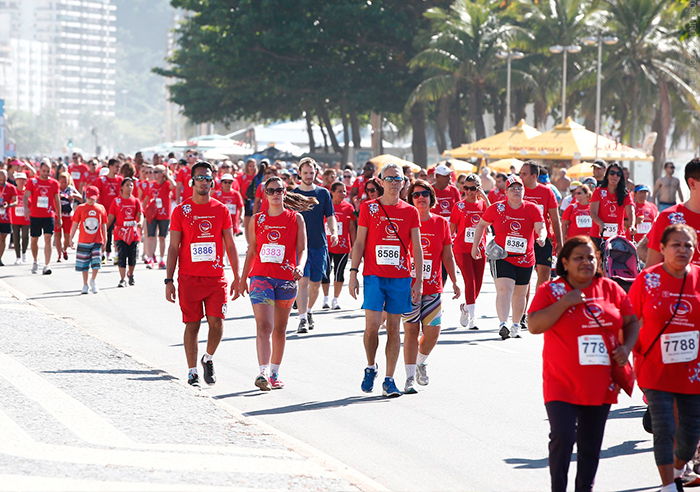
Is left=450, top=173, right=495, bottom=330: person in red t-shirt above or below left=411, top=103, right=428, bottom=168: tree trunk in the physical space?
below

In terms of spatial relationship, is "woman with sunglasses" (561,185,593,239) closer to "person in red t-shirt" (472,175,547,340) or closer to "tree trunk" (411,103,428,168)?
"person in red t-shirt" (472,175,547,340)

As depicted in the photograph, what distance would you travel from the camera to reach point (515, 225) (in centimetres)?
1205

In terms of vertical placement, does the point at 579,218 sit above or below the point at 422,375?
above

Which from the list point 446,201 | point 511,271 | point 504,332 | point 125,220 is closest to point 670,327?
point 511,271

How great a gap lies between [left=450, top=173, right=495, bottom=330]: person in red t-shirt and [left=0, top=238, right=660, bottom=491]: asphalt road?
0.82ft

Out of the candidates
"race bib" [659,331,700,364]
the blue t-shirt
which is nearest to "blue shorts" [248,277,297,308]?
the blue t-shirt

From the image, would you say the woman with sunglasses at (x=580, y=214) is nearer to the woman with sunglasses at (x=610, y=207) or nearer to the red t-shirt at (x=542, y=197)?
A: the woman with sunglasses at (x=610, y=207)

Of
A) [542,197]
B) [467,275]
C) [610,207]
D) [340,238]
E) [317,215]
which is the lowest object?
[467,275]

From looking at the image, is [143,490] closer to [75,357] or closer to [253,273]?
[253,273]

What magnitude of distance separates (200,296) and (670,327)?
4.46 meters

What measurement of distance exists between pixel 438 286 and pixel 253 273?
Answer: 1.53 meters

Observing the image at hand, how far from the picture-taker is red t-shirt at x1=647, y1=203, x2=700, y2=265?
6.36 m

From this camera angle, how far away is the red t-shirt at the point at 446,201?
14406 mm

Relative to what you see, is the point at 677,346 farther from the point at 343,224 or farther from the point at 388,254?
the point at 343,224
